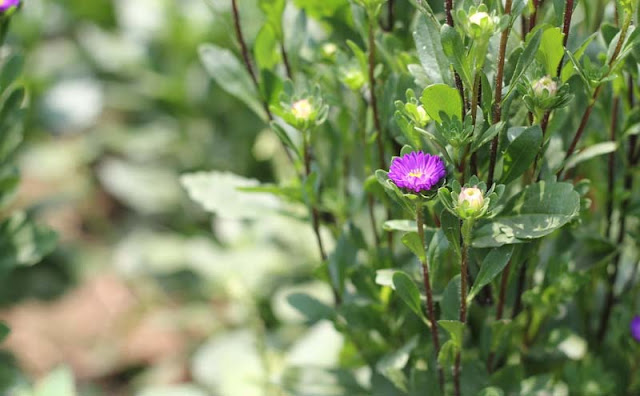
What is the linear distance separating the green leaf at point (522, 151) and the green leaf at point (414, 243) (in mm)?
102

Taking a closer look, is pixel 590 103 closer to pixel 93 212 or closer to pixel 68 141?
pixel 93 212

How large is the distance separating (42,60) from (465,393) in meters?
1.59

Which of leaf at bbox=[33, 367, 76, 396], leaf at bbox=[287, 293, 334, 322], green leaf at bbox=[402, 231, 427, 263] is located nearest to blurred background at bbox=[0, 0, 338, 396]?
leaf at bbox=[33, 367, 76, 396]

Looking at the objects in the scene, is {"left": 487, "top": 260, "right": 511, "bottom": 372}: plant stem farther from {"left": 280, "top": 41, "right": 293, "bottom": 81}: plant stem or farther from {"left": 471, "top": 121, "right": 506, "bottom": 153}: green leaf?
{"left": 280, "top": 41, "right": 293, "bottom": 81}: plant stem

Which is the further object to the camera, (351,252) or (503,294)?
(351,252)

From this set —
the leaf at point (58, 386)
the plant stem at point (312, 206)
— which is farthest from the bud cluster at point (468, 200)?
the leaf at point (58, 386)

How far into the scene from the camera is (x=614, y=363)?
3.22 ft

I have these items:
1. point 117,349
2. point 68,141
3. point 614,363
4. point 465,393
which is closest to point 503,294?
point 465,393

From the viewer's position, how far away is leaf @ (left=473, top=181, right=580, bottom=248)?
68 cm

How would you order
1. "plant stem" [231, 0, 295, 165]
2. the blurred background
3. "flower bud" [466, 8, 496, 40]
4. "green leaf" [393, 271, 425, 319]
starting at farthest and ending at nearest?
the blurred background < "plant stem" [231, 0, 295, 165] < "green leaf" [393, 271, 425, 319] < "flower bud" [466, 8, 496, 40]

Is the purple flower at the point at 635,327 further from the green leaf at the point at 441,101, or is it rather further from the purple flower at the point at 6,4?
the purple flower at the point at 6,4

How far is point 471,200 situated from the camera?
63 centimetres

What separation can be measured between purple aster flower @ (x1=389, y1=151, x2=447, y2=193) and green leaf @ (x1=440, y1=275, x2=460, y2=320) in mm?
143

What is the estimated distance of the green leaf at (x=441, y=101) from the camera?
0.65 metres
